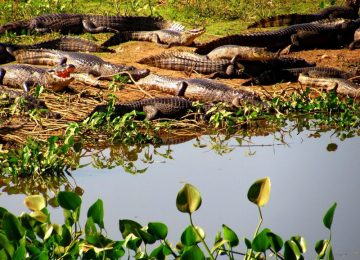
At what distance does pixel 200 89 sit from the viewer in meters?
9.69

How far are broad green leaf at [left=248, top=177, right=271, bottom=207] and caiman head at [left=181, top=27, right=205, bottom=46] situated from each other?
→ 7.99 meters

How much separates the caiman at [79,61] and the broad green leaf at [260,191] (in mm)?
5690

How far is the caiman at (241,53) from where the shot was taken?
10.7 m

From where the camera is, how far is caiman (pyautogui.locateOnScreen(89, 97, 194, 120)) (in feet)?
28.5

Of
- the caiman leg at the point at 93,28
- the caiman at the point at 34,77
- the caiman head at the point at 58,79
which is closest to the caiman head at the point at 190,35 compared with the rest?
the caiman leg at the point at 93,28

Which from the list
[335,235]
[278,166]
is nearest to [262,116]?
[278,166]

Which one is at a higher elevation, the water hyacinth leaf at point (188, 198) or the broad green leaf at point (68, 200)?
the water hyacinth leaf at point (188, 198)

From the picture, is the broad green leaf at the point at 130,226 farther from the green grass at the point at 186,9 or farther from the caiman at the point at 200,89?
the green grass at the point at 186,9

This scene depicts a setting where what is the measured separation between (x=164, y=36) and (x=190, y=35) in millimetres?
481

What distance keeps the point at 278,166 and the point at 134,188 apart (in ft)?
4.02

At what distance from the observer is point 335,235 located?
223 inches

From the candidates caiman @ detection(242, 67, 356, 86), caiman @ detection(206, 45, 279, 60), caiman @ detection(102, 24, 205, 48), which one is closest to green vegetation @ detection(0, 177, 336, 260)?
caiman @ detection(242, 67, 356, 86)

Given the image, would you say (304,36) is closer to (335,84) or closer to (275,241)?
(335,84)

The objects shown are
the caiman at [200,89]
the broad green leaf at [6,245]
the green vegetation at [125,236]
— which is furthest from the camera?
the caiman at [200,89]
